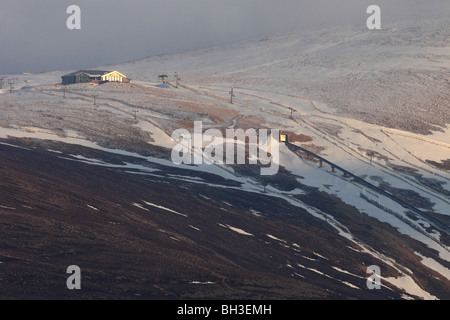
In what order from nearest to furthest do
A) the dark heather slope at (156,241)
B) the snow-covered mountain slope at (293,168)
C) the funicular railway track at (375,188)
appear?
the dark heather slope at (156,241)
the snow-covered mountain slope at (293,168)
the funicular railway track at (375,188)

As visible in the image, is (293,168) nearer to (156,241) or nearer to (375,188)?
(375,188)

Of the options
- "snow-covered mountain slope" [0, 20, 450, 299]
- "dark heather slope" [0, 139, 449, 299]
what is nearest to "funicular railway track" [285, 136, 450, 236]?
"snow-covered mountain slope" [0, 20, 450, 299]

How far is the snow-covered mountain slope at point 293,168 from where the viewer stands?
147ft

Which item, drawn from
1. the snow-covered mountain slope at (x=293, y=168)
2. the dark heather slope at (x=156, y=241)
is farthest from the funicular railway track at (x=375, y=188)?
the dark heather slope at (x=156, y=241)

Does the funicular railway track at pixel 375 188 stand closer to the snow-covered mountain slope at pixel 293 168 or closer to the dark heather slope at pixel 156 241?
the snow-covered mountain slope at pixel 293 168

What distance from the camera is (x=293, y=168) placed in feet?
258

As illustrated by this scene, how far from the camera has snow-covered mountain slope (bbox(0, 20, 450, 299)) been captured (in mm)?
44812

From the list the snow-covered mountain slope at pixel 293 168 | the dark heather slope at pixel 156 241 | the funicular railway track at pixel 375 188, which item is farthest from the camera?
the funicular railway track at pixel 375 188

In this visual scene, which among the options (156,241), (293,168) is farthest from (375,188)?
(156,241)

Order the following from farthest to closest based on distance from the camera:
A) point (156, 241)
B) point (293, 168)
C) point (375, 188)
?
point (293, 168) < point (375, 188) < point (156, 241)

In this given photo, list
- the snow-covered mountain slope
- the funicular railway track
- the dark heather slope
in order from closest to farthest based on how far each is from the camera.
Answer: the dark heather slope, the snow-covered mountain slope, the funicular railway track

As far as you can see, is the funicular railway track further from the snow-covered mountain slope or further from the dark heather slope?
the dark heather slope

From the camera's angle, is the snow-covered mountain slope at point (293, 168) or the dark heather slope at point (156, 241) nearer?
the dark heather slope at point (156, 241)
